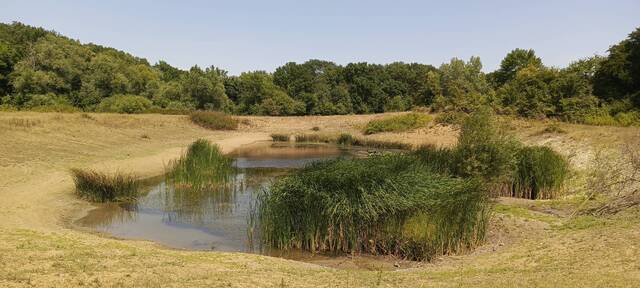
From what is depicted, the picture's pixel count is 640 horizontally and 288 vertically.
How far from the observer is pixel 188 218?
1655cm

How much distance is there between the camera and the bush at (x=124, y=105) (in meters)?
54.8

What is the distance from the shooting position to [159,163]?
27609 millimetres

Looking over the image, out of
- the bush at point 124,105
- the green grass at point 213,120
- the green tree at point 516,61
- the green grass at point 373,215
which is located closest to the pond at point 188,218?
the green grass at point 373,215

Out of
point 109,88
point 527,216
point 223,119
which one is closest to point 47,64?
point 109,88

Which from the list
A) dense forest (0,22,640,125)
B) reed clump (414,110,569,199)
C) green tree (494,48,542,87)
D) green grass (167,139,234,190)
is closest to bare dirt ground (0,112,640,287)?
reed clump (414,110,569,199)

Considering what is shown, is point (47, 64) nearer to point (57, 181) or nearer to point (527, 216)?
point (57, 181)

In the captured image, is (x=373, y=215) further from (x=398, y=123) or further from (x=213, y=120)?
(x=213, y=120)

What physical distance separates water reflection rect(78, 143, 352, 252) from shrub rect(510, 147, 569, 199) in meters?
9.15

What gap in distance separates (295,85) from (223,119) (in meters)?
33.9

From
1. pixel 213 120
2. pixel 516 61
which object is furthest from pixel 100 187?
pixel 516 61

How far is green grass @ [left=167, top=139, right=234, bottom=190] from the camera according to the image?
69.1 ft

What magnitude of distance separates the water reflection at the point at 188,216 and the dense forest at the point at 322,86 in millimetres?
13283

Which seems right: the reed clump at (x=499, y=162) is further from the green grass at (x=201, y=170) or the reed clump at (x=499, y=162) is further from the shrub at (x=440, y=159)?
the green grass at (x=201, y=170)

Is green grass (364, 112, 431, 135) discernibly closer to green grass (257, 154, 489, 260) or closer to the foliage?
the foliage
